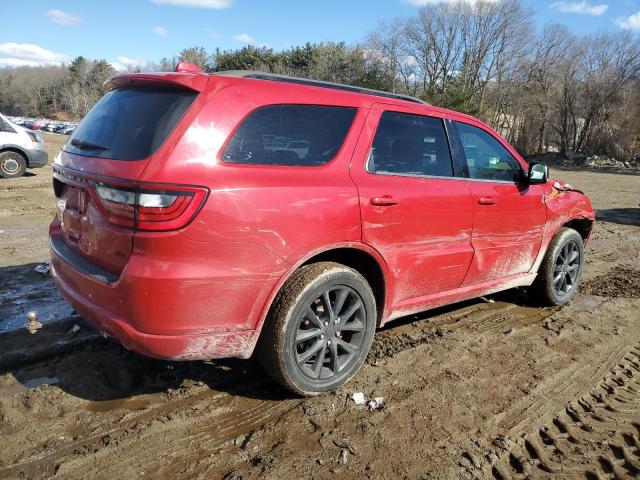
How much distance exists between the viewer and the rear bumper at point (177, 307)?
2404 millimetres

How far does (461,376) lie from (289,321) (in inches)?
55.7

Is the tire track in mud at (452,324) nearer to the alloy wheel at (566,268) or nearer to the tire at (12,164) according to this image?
the alloy wheel at (566,268)

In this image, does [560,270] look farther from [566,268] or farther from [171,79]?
[171,79]

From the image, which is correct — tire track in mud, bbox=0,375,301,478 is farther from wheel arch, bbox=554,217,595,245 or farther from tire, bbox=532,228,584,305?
wheel arch, bbox=554,217,595,245

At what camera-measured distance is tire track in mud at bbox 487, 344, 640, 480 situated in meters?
2.51

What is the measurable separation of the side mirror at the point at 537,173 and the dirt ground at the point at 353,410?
1300 mm

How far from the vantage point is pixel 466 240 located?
3762 mm

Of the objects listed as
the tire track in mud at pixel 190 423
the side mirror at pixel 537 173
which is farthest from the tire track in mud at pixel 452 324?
the side mirror at pixel 537 173

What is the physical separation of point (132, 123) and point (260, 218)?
91 cm

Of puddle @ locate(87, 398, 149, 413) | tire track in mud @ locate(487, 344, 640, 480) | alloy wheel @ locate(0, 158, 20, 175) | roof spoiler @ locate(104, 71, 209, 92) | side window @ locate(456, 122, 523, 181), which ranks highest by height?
roof spoiler @ locate(104, 71, 209, 92)

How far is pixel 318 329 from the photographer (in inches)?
118

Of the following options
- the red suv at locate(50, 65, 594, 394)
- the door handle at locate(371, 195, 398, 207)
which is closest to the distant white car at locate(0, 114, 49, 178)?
the red suv at locate(50, 65, 594, 394)

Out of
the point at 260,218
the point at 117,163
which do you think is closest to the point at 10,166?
the point at 117,163

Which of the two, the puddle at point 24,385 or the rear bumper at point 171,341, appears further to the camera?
the puddle at point 24,385
